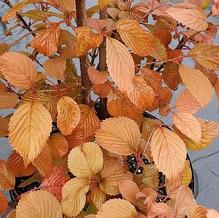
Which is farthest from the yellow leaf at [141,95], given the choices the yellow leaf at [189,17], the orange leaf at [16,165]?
the orange leaf at [16,165]

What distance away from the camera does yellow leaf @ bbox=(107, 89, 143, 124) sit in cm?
65

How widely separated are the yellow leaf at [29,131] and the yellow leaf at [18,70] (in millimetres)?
40

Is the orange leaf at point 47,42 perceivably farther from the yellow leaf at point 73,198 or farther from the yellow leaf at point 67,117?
the yellow leaf at point 73,198

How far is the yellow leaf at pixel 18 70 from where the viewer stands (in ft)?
1.85

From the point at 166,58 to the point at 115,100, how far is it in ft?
0.33

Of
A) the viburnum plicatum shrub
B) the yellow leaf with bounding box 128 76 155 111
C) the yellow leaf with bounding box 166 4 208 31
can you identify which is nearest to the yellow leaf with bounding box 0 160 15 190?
the viburnum plicatum shrub

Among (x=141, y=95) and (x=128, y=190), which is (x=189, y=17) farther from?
(x=128, y=190)

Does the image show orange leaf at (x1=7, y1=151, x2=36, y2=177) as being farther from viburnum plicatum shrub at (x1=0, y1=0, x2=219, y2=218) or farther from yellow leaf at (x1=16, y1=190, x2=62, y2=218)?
yellow leaf at (x1=16, y1=190, x2=62, y2=218)

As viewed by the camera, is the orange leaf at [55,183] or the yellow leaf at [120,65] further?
the orange leaf at [55,183]

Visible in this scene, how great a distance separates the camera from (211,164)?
1.10 metres

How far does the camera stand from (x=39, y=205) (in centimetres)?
58

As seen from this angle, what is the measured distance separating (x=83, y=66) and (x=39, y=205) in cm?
21

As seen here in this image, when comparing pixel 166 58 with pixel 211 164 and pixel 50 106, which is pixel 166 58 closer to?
pixel 50 106

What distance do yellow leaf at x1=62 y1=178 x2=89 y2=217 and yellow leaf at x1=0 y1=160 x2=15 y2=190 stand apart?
0.36ft
